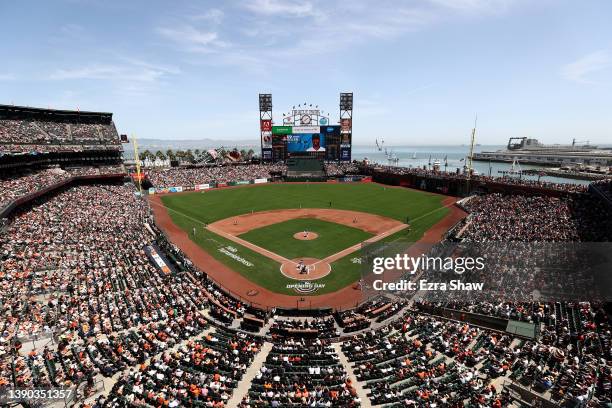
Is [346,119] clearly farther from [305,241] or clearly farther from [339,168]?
[305,241]

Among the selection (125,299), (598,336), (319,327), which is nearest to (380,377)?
(319,327)

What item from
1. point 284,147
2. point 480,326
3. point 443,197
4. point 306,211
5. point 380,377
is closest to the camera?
point 380,377

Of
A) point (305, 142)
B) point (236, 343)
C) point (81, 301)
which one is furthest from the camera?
point (305, 142)

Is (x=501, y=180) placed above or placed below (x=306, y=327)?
above

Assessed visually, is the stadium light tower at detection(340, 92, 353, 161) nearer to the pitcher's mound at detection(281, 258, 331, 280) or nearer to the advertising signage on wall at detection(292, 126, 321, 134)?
the advertising signage on wall at detection(292, 126, 321, 134)

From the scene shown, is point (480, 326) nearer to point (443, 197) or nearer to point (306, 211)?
point (306, 211)

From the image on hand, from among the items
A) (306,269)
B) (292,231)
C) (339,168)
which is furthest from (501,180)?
(306,269)

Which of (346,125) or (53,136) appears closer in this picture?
(53,136)
